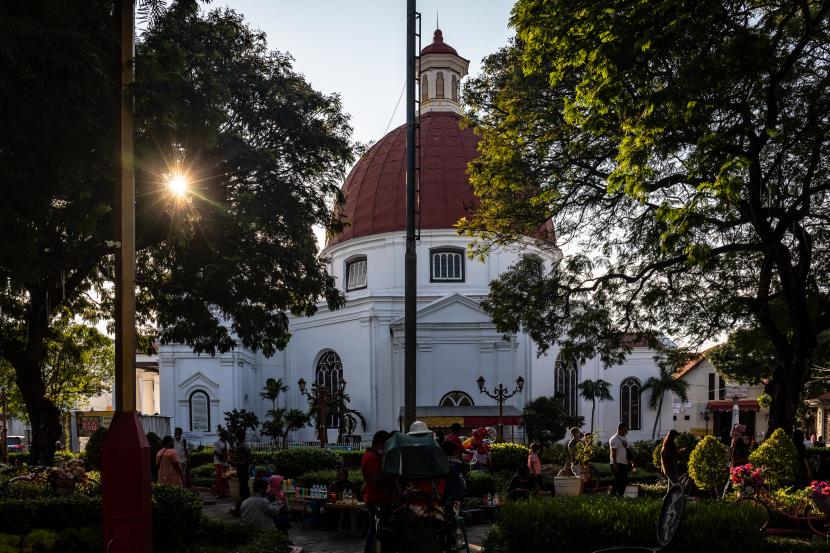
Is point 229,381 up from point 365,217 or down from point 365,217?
down

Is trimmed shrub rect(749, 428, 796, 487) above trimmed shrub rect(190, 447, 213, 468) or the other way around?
above

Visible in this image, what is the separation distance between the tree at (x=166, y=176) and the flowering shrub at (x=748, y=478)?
28.3 feet

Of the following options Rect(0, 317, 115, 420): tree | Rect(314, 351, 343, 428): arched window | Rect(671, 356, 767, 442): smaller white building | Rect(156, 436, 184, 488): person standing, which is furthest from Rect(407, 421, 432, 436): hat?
Rect(671, 356, 767, 442): smaller white building

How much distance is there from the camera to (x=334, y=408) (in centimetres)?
4003

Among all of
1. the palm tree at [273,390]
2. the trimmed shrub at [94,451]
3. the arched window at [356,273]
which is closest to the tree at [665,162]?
the trimmed shrub at [94,451]

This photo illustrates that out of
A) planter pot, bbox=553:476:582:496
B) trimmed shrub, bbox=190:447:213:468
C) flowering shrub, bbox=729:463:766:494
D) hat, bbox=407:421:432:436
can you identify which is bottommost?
trimmed shrub, bbox=190:447:213:468

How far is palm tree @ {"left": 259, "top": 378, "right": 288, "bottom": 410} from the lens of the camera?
4456cm

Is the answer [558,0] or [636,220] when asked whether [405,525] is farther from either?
[636,220]

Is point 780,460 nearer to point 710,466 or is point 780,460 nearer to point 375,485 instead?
point 710,466

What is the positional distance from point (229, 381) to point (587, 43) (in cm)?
3624

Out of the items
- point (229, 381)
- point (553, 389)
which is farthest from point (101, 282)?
point (553, 389)

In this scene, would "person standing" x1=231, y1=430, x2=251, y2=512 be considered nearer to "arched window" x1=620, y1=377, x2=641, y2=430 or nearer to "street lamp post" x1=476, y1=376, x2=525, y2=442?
"street lamp post" x1=476, y1=376, x2=525, y2=442

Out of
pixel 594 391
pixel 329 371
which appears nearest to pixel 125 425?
pixel 329 371

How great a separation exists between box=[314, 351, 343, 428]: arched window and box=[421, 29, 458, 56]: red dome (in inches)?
765
